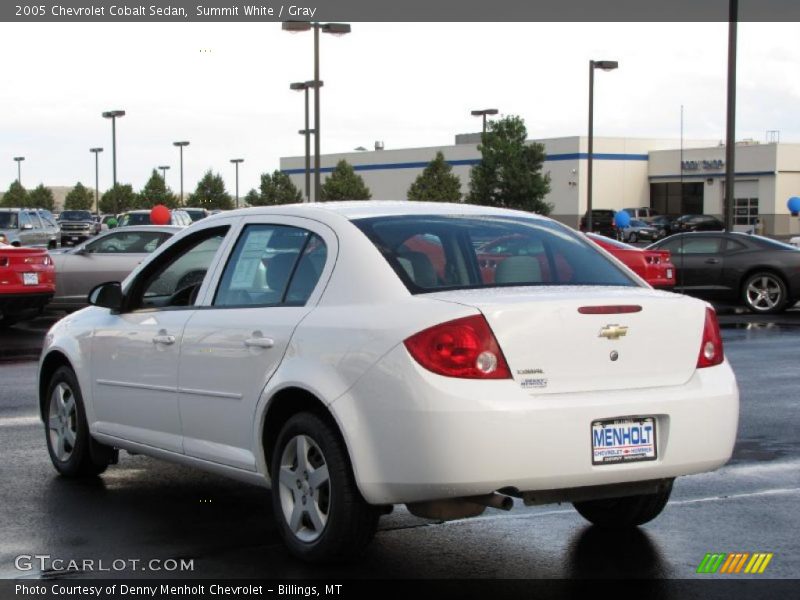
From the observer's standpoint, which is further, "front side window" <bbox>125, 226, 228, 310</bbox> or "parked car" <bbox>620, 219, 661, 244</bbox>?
"parked car" <bbox>620, 219, 661, 244</bbox>

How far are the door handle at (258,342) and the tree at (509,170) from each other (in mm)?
58623

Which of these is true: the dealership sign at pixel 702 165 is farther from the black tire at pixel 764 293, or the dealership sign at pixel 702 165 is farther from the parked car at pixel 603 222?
the black tire at pixel 764 293

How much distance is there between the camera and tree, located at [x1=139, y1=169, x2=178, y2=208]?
9225 cm

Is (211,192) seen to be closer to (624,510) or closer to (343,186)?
(343,186)

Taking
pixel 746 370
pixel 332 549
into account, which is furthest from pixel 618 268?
pixel 746 370

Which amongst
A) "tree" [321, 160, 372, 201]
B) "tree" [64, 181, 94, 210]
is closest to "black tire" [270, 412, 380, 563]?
"tree" [321, 160, 372, 201]

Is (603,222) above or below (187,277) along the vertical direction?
below

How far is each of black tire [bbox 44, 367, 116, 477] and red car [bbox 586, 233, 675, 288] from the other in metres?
14.2

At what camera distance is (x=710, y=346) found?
589 centimetres

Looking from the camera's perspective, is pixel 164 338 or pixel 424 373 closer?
pixel 424 373

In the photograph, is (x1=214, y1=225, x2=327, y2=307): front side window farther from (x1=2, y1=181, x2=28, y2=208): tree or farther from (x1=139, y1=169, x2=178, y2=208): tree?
(x1=2, y1=181, x2=28, y2=208): tree

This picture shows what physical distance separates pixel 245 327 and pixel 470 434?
1.50 metres

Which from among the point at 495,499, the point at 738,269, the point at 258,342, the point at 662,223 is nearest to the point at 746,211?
the point at 662,223

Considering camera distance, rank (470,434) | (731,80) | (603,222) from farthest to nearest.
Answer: (603,222)
(731,80)
(470,434)
